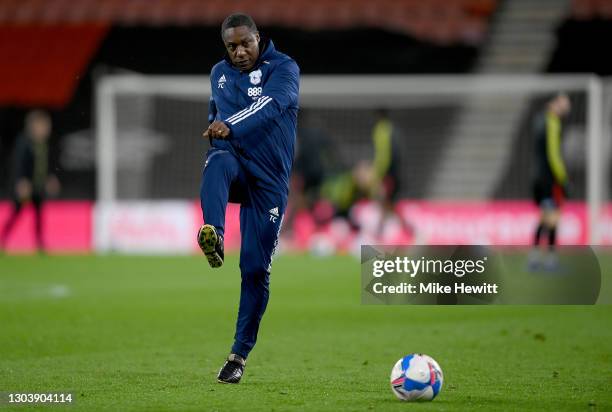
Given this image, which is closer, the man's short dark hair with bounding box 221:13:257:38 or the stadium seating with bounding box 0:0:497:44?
the man's short dark hair with bounding box 221:13:257:38

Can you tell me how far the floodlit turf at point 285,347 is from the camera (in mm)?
7172

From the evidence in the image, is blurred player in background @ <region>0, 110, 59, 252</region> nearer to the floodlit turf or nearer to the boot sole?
the floodlit turf

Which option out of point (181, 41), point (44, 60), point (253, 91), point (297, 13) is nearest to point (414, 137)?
point (297, 13)

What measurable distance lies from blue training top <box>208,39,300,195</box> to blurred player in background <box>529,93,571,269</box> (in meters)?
9.81

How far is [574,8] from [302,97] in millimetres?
6662

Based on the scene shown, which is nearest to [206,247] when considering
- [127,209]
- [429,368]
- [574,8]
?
[429,368]

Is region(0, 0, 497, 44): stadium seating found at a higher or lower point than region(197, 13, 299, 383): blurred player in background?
higher

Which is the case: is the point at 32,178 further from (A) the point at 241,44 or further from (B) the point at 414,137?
(A) the point at 241,44

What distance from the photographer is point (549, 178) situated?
17141 millimetres

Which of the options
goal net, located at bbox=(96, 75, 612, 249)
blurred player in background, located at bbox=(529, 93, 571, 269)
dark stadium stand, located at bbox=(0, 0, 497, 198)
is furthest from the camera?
dark stadium stand, located at bbox=(0, 0, 497, 198)

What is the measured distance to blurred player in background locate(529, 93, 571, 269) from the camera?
55.5 feet

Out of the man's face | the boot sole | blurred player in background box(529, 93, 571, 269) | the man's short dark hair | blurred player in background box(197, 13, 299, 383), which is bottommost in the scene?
the boot sole

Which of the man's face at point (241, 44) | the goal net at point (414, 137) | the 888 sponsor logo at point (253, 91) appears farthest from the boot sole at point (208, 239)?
the goal net at point (414, 137)

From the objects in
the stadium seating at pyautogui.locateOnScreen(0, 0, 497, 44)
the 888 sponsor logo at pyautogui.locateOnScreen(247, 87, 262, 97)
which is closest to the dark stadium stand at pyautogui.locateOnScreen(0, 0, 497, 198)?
the stadium seating at pyautogui.locateOnScreen(0, 0, 497, 44)
